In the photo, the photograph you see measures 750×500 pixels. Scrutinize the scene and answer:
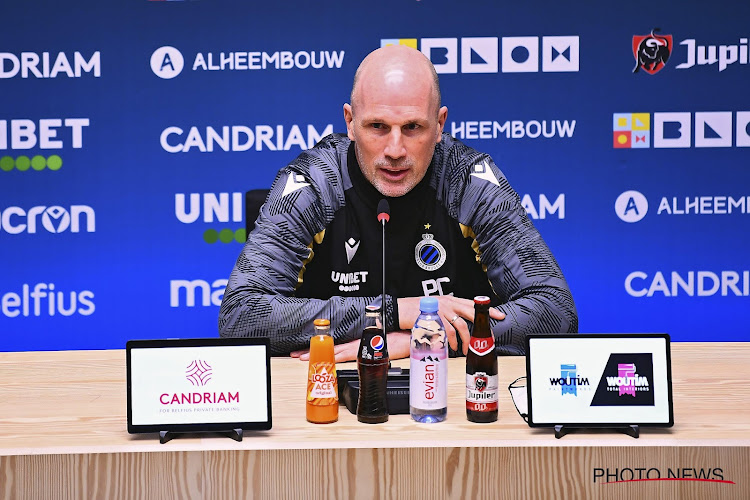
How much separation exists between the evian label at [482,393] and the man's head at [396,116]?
794mm

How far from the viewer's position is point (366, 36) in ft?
10.5

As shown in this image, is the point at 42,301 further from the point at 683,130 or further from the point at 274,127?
the point at 683,130

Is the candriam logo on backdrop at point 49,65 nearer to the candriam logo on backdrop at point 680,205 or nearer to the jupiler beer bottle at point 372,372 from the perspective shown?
the candriam logo on backdrop at point 680,205

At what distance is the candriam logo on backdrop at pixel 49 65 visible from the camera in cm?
317

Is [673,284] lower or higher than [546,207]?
lower

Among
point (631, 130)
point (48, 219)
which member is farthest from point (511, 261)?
point (48, 219)

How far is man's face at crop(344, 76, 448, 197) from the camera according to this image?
1.90 meters

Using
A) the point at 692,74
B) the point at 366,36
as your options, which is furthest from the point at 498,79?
the point at 692,74

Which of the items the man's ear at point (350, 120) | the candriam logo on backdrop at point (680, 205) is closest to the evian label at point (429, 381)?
the man's ear at point (350, 120)

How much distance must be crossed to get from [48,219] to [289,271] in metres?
1.69

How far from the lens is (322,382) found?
125 cm

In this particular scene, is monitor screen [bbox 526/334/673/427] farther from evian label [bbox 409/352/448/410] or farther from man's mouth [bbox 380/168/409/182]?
man's mouth [bbox 380/168/409/182]

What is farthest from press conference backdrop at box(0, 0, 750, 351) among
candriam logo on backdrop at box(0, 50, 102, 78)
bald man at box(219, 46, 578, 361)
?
bald man at box(219, 46, 578, 361)

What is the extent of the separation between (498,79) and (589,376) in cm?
217
